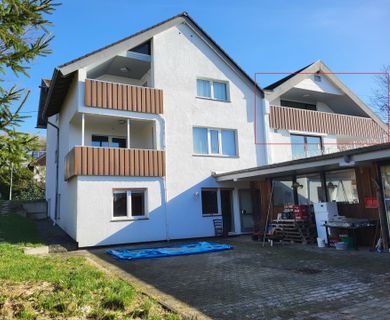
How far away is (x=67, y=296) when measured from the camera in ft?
19.8

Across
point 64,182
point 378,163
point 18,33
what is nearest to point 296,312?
point 18,33

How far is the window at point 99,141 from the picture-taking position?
57.9 feet

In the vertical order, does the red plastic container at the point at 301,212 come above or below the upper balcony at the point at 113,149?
below

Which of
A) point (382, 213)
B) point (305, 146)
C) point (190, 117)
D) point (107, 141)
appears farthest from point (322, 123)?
point (107, 141)

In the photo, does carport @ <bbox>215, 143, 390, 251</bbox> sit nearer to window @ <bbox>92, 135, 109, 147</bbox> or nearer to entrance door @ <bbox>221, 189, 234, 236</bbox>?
entrance door @ <bbox>221, 189, 234, 236</bbox>

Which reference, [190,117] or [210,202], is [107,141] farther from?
[210,202]

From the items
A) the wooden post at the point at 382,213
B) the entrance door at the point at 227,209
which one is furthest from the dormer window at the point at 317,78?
the wooden post at the point at 382,213

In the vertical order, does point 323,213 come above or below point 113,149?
below

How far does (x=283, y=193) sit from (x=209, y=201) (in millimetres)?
3681

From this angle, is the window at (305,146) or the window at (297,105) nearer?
the window at (305,146)

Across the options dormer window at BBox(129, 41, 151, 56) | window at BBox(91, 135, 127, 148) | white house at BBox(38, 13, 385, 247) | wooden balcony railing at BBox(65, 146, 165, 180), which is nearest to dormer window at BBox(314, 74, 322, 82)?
white house at BBox(38, 13, 385, 247)

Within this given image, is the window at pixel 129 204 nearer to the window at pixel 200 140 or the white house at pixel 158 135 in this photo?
the white house at pixel 158 135

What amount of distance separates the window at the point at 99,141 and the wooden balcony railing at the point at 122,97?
106 inches

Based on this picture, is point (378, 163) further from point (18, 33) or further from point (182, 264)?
point (18, 33)
